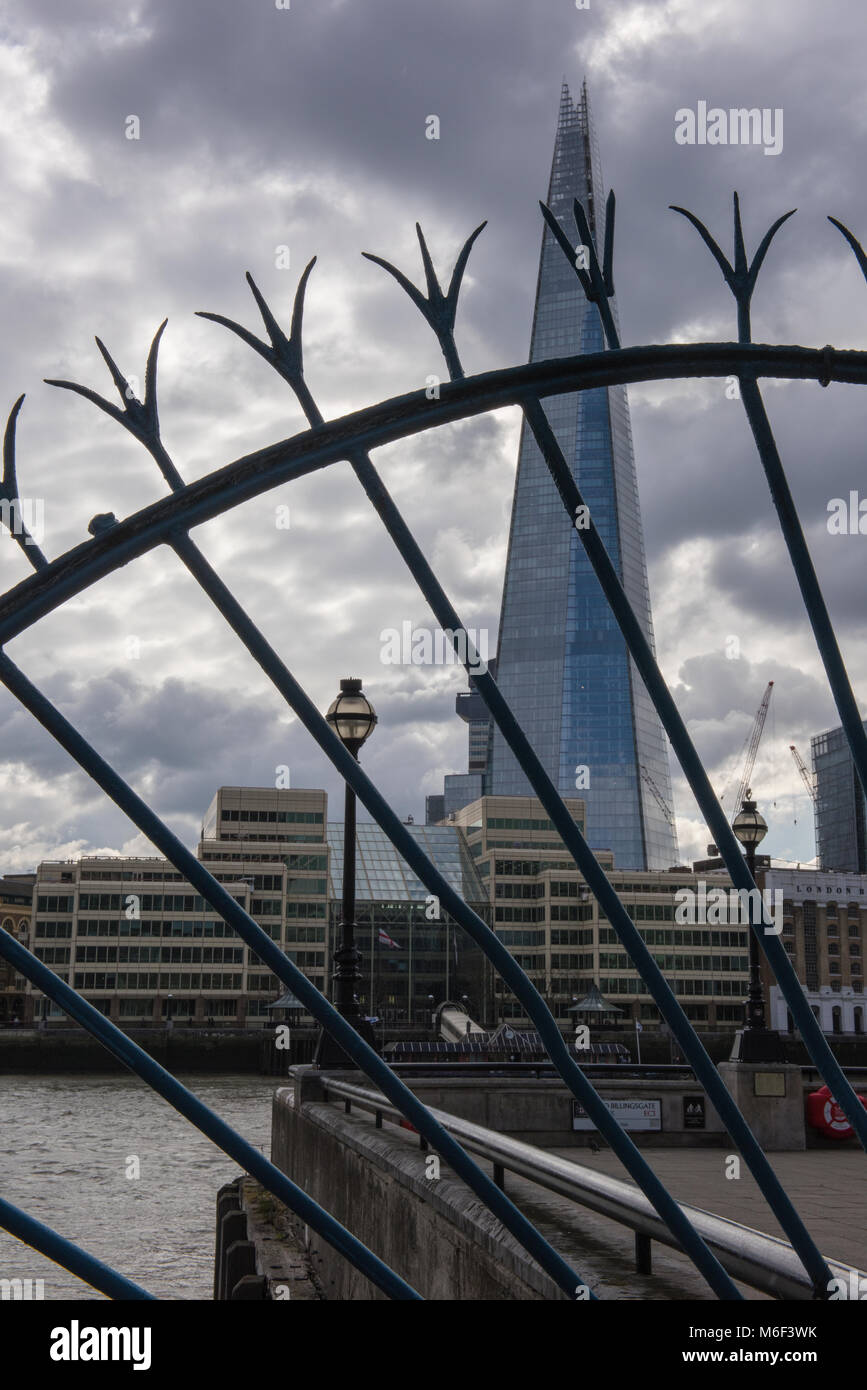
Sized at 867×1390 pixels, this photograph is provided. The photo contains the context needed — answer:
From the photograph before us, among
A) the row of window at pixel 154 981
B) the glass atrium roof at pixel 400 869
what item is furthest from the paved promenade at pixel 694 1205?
the glass atrium roof at pixel 400 869

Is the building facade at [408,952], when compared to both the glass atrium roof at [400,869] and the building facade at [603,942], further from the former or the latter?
the building facade at [603,942]

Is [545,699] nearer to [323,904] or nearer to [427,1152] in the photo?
[323,904]

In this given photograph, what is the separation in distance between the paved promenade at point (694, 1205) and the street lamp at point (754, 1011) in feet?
3.79

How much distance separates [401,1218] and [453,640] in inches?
225

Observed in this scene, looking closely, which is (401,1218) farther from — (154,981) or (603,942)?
(603,942)

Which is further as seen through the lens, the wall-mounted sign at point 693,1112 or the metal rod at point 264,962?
the wall-mounted sign at point 693,1112

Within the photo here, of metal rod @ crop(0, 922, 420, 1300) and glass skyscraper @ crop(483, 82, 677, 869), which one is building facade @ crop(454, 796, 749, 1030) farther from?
metal rod @ crop(0, 922, 420, 1300)

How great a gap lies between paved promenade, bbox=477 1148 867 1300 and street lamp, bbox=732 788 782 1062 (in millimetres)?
1155

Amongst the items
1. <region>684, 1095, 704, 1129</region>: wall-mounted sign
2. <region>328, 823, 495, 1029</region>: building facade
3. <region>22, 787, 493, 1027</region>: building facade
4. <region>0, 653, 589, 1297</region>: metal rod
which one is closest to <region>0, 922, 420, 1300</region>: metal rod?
<region>0, 653, 589, 1297</region>: metal rod

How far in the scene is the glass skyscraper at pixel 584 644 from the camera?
175m

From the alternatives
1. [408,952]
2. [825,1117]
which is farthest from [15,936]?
[825,1117]

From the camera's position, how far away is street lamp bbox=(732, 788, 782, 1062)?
569 inches
